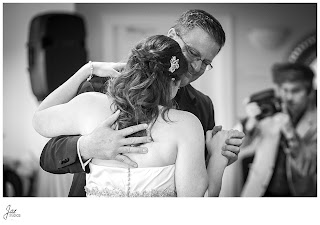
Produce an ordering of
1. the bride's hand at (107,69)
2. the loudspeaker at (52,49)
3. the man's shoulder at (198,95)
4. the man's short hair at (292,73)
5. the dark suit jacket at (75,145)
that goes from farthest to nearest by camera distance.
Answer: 1. the man's short hair at (292,73)
2. the loudspeaker at (52,49)
3. the man's shoulder at (198,95)
4. the bride's hand at (107,69)
5. the dark suit jacket at (75,145)

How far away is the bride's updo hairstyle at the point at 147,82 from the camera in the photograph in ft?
6.99

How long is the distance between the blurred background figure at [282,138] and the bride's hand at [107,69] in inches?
35.4

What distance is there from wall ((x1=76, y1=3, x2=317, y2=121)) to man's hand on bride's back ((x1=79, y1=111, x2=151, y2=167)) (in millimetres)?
904

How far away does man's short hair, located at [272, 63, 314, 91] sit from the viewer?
296 centimetres

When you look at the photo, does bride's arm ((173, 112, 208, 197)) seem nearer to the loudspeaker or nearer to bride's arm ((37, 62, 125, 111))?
bride's arm ((37, 62, 125, 111))

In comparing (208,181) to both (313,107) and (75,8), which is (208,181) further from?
(75,8)

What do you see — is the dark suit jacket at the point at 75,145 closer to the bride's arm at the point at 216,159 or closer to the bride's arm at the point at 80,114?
the bride's arm at the point at 80,114

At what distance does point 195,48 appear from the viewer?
2.48m

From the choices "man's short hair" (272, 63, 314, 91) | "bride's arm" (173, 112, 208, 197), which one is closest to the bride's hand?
"bride's arm" (173, 112, 208, 197)

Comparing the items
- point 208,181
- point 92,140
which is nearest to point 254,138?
point 208,181

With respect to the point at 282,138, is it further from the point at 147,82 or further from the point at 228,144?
the point at 147,82

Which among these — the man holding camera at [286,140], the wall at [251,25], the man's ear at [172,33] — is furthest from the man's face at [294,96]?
the man's ear at [172,33]

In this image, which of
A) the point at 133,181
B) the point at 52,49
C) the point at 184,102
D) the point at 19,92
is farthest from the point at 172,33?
the point at 19,92

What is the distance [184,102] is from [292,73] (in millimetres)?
763
